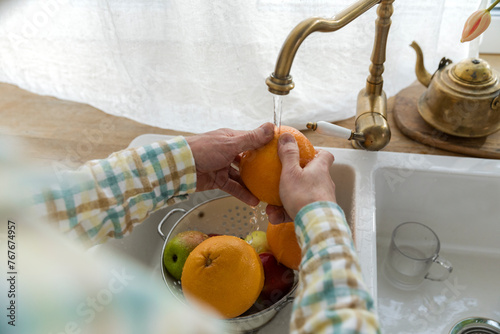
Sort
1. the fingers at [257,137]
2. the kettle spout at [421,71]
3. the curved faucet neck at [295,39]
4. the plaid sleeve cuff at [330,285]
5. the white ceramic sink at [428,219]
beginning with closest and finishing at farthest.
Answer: the plaid sleeve cuff at [330,285], the curved faucet neck at [295,39], the fingers at [257,137], the white ceramic sink at [428,219], the kettle spout at [421,71]

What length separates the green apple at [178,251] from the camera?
2.10 feet

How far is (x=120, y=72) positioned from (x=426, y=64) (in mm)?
683

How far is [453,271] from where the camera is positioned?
0.78 meters

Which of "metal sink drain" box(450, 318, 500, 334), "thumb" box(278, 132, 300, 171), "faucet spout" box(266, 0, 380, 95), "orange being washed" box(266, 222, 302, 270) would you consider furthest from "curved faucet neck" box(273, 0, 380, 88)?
"metal sink drain" box(450, 318, 500, 334)

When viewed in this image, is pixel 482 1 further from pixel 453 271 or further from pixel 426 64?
pixel 453 271

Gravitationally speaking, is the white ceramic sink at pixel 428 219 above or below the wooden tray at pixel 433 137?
below

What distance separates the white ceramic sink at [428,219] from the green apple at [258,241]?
0.11 meters

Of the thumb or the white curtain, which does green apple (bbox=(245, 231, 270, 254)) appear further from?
the white curtain

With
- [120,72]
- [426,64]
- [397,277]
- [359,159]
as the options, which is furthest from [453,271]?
[120,72]

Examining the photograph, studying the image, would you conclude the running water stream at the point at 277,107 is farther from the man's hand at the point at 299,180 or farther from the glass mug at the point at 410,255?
the glass mug at the point at 410,255

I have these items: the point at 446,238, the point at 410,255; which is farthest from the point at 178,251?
the point at 446,238

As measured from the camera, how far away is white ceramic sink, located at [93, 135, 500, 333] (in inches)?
28.3

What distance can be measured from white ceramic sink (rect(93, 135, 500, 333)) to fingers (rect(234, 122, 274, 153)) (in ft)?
0.65

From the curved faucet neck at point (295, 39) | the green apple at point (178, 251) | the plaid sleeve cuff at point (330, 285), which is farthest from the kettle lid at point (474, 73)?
the green apple at point (178, 251)
